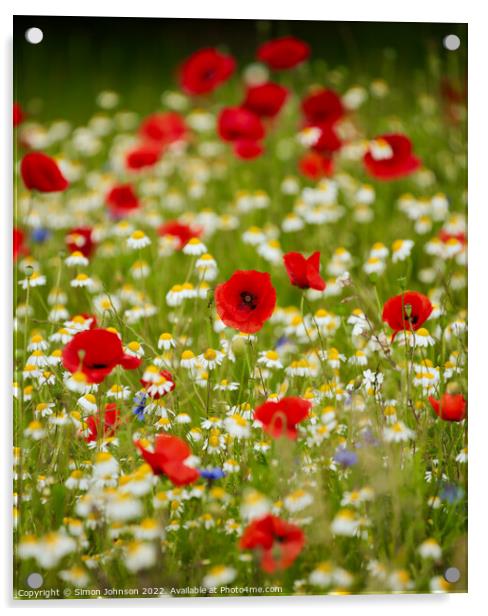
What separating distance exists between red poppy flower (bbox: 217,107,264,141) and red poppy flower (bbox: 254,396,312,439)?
3.19ft

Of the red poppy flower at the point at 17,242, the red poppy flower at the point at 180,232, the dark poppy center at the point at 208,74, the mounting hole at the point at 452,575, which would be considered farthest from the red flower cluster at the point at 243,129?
the mounting hole at the point at 452,575

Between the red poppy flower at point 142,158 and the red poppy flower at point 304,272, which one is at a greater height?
the red poppy flower at point 142,158

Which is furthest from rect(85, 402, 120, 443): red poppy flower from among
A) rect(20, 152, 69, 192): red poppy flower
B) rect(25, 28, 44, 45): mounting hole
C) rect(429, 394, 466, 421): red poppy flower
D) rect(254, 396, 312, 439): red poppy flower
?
rect(25, 28, 44, 45): mounting hole

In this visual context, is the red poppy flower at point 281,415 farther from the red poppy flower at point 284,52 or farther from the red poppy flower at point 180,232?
the red poppy flower at point 284,52

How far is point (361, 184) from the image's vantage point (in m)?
2.65

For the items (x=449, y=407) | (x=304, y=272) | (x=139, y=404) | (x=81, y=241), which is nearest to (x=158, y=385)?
(x=139, y=404)

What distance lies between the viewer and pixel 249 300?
2.00m

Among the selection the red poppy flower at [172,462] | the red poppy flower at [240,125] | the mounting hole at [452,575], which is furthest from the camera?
the red poppy flower at [240,125]

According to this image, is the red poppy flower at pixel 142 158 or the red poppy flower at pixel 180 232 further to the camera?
the red poppy flower at pixel 142 158

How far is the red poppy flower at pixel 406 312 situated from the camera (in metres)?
2.04

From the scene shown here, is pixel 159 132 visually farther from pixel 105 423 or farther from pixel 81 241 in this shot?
pixel 105 423

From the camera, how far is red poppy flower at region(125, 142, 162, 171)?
2678 millimetres

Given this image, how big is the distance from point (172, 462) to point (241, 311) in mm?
347
